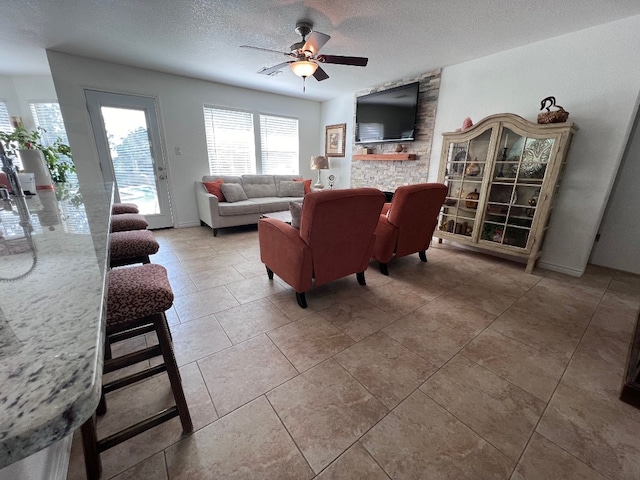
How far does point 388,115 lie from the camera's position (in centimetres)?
418

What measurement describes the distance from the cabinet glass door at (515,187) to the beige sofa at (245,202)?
106 inches

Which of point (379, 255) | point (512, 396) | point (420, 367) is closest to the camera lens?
point (512, 396)

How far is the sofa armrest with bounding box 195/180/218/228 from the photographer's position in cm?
386

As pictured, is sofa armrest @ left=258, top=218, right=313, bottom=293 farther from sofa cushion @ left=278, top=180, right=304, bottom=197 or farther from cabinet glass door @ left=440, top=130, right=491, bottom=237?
sofa cushion @ left=278, top=180, right=304, bottom=197

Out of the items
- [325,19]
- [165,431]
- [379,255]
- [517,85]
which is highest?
[325,19]

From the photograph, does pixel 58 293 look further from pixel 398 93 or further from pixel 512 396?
pixel 398 93

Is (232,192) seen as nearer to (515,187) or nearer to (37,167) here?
(37,167)

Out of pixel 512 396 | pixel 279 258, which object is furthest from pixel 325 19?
pixel 512 396

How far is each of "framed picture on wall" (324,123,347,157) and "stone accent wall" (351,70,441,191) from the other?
265mm

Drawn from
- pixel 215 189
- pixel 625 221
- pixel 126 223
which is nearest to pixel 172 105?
pixel 215 189

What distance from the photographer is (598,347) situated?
1.71 m

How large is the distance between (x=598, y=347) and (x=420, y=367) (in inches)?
47.9

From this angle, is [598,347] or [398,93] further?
[398,93]

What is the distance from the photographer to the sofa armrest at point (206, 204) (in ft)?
12.7
